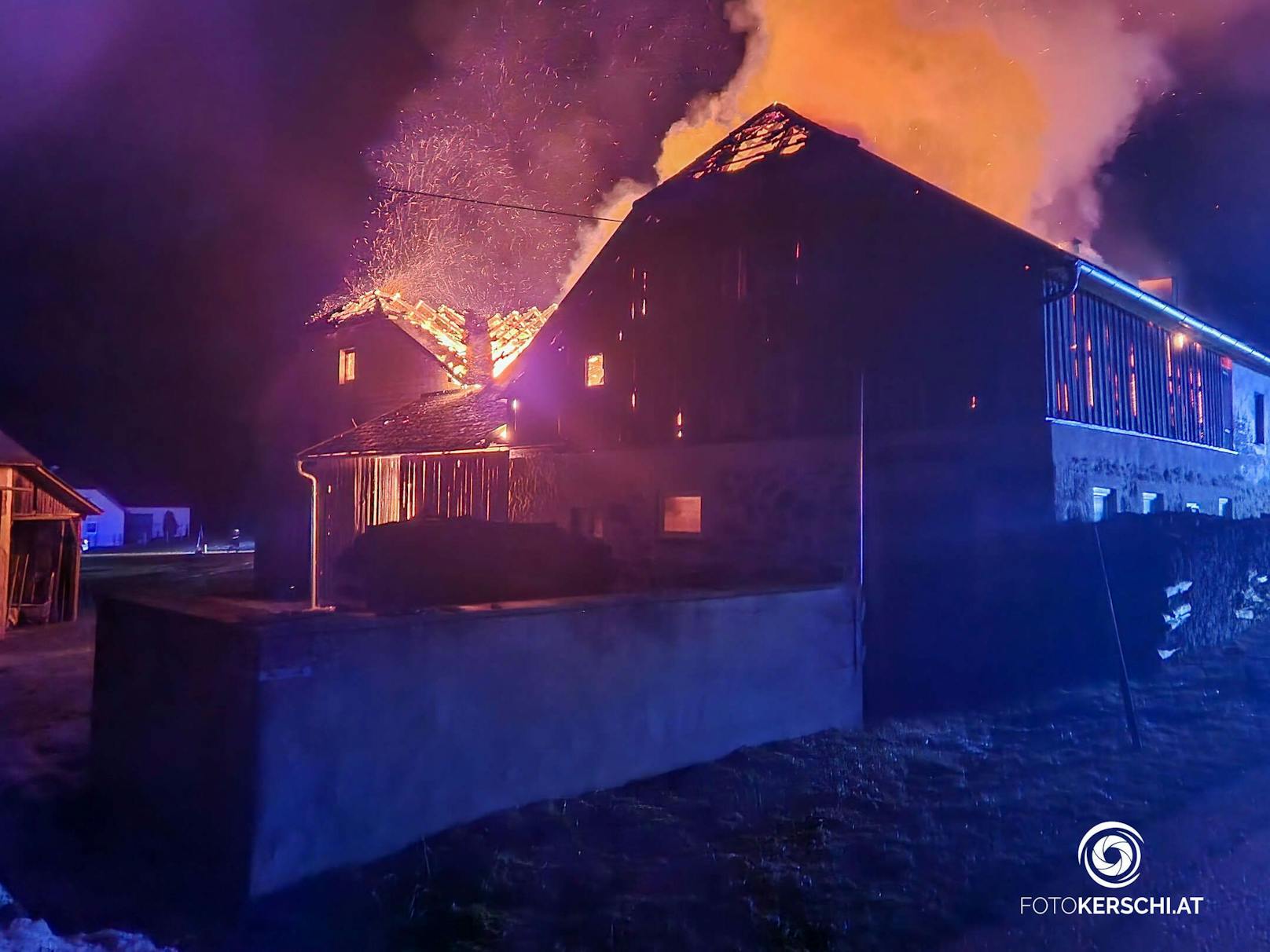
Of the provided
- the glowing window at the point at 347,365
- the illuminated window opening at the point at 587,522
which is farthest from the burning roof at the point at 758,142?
the glowing window at the point at 347,365

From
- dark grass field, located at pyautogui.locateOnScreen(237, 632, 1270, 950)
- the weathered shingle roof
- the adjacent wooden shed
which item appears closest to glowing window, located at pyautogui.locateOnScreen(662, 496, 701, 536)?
the weathered shingle roof

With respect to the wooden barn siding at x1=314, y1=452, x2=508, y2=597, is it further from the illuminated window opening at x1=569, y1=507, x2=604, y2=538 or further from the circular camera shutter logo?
the circular camera shutter logo

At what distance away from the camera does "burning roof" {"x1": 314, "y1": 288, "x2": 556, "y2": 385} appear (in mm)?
23047

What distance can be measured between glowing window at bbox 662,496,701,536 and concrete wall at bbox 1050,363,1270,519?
533cm

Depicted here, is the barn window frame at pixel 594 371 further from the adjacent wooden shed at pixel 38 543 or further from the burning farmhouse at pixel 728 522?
the adjacent wooden shed at pixel 38 543

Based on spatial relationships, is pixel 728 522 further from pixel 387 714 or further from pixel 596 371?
pixel 387 714

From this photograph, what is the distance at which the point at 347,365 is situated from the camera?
2553cm

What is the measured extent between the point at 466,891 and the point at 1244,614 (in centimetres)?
1356

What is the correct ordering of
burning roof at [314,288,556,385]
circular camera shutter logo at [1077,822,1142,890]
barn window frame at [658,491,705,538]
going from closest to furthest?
circular camera shutter logo at [1077,822,1142,890] < barn window frame at [658,491,705,538] < burning roof at [314,288,556,385]

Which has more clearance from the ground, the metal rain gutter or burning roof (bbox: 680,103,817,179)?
burning roof (bbox: 680,103,817,179)

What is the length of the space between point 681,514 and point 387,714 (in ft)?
30.1

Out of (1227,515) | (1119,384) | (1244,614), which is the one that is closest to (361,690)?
(1119,384)

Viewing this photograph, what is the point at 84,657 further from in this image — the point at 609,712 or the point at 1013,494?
the point at 1013,494

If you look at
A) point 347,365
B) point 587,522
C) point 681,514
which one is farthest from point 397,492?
point 681,514
